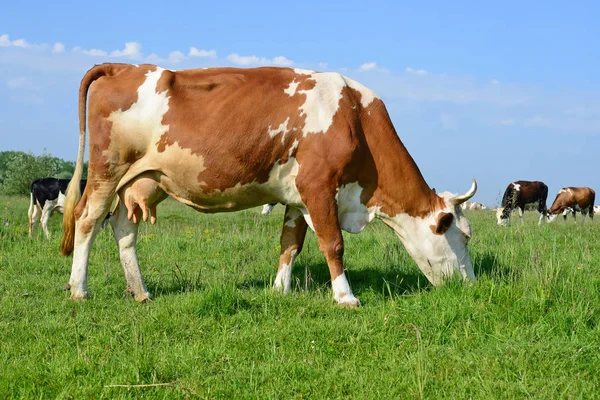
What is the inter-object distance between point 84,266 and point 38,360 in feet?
7.71

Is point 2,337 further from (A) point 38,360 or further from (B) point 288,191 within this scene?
(B) point 288,191

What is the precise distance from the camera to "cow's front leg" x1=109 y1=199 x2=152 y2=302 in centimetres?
750

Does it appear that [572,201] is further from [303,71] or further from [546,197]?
[303,71]

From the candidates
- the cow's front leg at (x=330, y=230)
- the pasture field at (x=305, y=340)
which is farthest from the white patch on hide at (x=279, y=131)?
the pasture field at (x=305, y=340)

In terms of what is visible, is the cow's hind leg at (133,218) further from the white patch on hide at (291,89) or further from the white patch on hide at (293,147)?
the white patch on hide at (291,89)

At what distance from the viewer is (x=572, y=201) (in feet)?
103

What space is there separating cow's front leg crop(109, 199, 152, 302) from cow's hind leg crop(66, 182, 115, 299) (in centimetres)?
29

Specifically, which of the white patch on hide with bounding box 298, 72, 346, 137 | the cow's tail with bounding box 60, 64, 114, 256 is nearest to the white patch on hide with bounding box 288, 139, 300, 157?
the white patch on hide with bounding box 298, 72, 346, 137

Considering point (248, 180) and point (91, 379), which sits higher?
point (248, 180)

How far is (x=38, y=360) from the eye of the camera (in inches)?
204

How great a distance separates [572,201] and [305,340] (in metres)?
29.0

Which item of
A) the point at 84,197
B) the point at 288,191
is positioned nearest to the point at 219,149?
the point at 288,191

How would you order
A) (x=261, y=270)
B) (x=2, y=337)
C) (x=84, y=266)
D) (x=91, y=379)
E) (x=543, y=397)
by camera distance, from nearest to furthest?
(x=543, y=397) < (x=91, y=379) < (x=2, y=337) < (x=84, y=266) < (x=261, y=270)

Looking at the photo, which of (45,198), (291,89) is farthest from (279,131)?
(45,198)
